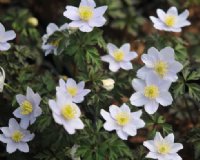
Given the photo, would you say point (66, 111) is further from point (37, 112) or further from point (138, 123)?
point (138, 123)

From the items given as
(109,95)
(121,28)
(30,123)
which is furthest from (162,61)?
(121,28)

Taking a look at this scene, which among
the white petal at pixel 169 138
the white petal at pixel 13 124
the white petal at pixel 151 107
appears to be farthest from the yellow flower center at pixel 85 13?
the white petal at pixel 169 138

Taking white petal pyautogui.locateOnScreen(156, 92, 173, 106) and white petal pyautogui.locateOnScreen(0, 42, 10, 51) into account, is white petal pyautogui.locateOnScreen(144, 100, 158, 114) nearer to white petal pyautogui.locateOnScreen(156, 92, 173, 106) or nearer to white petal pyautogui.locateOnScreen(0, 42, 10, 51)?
white petal pyautogui.locateOnScreen(156, 92, 173, 106)

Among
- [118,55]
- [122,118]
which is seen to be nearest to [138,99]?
[122,118]

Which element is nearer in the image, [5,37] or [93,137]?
[93,137]

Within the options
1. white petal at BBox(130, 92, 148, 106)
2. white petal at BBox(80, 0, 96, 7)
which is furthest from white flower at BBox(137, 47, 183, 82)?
white petal at BBox(80, 0, 96, 7)

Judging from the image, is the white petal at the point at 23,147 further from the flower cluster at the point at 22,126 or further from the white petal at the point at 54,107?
the white petal at the point at 54,107

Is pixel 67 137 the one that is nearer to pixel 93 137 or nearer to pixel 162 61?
pixel 93 137
